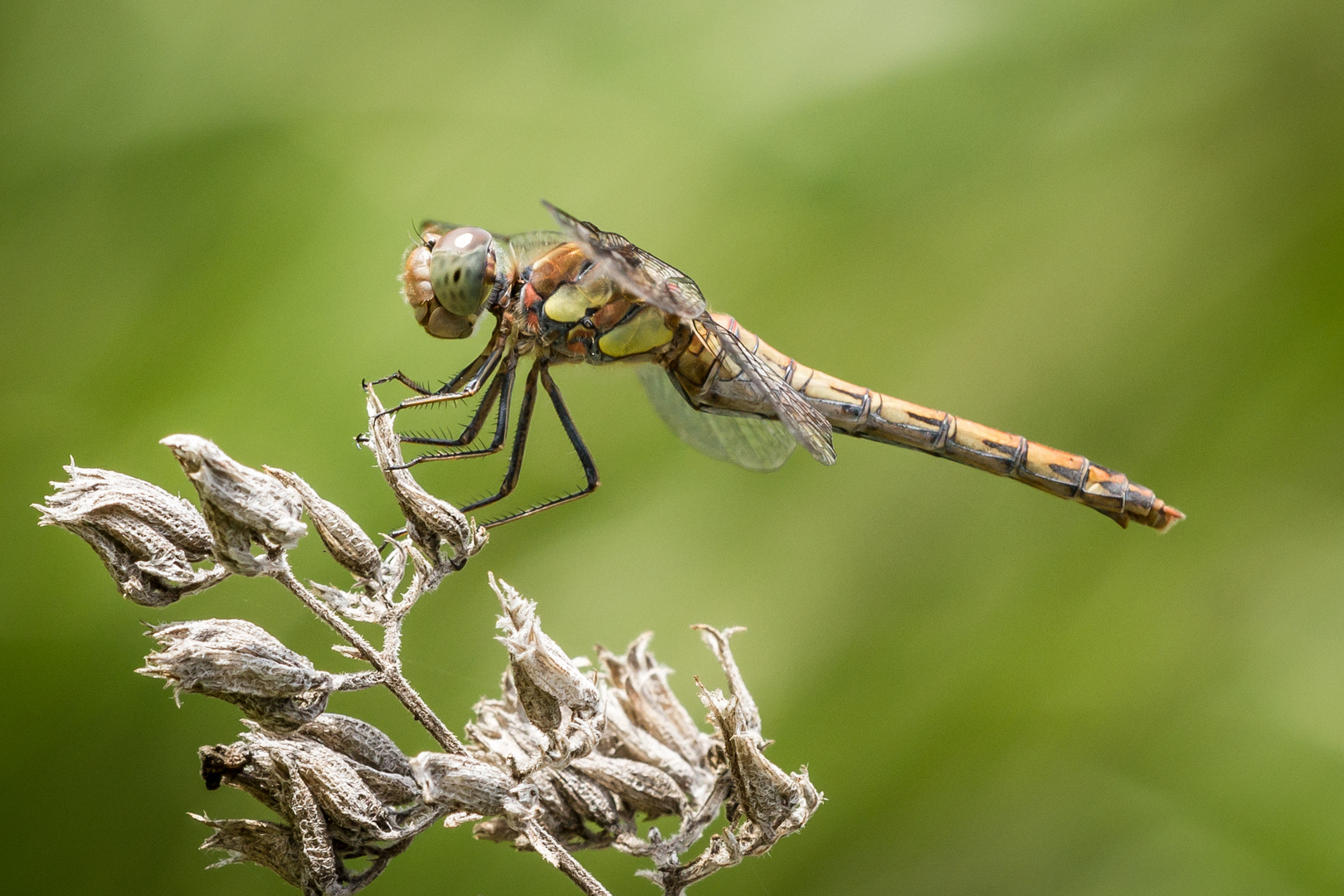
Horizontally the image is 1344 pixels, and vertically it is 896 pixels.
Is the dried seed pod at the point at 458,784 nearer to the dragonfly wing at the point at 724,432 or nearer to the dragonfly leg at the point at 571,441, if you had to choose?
the dragonfly leg at the point at 571,441

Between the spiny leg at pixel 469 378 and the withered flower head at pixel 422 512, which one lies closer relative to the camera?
the withered flower head at pixel 422 512

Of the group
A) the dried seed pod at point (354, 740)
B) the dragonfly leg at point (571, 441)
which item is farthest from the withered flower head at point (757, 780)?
the dragonfly leg at point (571, 441)

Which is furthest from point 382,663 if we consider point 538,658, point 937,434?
point 937,434

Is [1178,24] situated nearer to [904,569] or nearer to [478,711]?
[904,569]

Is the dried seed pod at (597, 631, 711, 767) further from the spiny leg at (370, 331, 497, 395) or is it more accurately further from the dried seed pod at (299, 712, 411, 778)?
the spiny leg at (370, 331, 497, 395)

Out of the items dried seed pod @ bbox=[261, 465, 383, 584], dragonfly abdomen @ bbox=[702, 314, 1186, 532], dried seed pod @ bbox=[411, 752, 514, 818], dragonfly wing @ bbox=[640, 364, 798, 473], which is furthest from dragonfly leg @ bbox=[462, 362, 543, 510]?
dried seed pod @ bbox=[411, 752, 514, 818]

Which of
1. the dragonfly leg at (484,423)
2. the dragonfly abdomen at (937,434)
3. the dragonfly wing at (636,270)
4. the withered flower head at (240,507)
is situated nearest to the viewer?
the withered flower head at (240,507)

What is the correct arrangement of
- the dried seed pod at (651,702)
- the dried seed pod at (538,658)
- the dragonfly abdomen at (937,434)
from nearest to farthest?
the dried seed pod at (538,658), the dried seed pod at (651,702), the dragonfly abdomen at (937,434)
